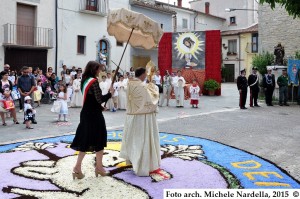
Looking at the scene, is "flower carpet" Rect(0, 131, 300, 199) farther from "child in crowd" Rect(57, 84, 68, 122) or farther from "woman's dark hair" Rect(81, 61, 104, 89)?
"child in crowd" Rect(57, 84, 68, 122)

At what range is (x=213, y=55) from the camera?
22.9 meters

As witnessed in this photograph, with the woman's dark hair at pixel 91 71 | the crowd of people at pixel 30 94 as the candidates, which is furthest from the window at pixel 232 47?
the woman's dark hair at pixel 91 71

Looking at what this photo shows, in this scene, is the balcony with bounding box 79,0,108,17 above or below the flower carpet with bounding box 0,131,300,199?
above

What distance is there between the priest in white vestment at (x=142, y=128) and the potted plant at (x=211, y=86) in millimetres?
17727

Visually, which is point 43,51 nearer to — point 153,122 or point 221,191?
point 153,122

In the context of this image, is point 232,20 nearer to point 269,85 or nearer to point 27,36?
point 269,85

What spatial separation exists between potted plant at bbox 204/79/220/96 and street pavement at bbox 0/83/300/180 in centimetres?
856

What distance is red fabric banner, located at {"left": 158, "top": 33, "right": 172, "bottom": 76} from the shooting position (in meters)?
24.1

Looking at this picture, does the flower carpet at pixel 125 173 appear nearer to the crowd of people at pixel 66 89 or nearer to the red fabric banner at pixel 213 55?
the crowd of people at pixel 66 89

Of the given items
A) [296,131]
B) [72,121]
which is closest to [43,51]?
[72,121]

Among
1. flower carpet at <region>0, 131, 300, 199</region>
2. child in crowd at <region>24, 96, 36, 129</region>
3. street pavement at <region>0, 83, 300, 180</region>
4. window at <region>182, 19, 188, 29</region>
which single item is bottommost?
flower carpet at <region>0, 131, 300, 199</region>

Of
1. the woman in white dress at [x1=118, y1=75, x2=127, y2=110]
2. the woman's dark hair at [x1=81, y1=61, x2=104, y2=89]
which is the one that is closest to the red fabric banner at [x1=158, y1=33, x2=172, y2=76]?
the woman in white dress at [x1=118, y1=75, x2=127, y2=110]

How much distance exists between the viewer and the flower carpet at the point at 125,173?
195 inches

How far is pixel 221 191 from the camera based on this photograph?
14.8ft
